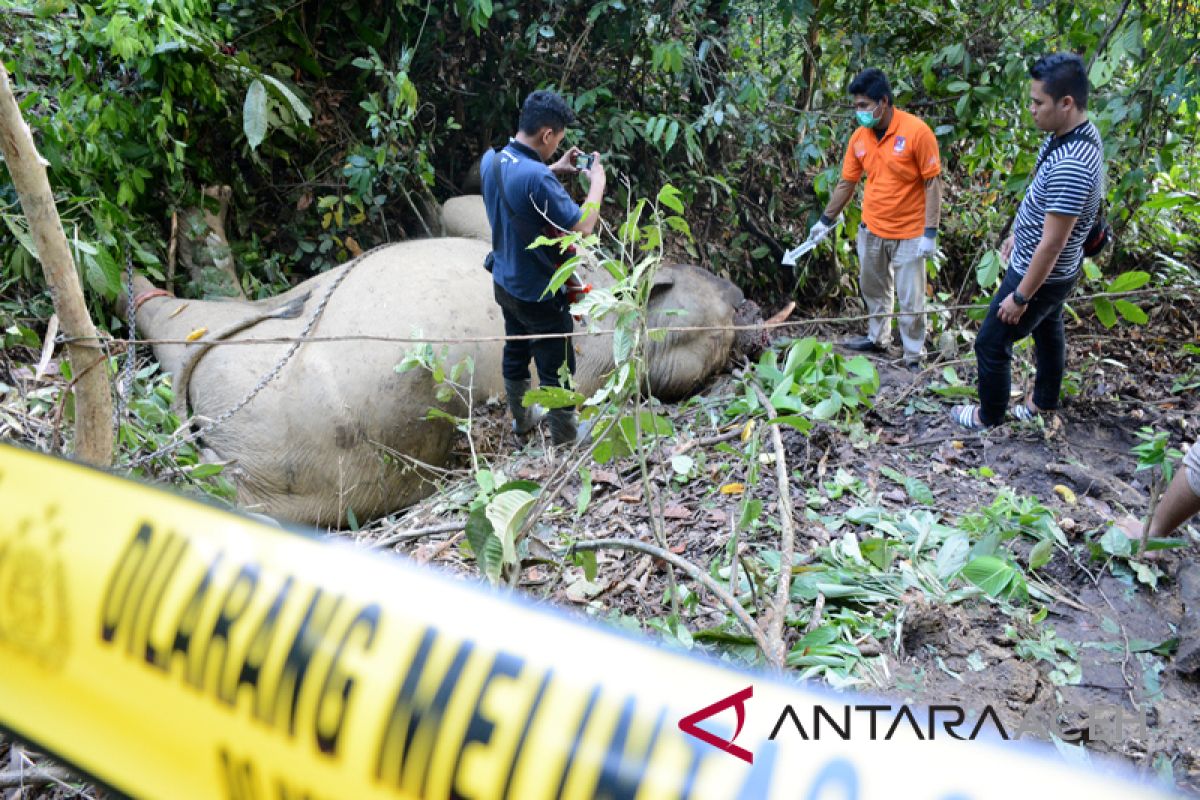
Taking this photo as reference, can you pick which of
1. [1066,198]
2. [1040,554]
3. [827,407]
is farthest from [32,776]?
[1066,198]

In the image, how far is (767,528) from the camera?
3037mm

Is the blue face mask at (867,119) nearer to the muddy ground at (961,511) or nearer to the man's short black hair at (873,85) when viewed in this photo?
the man's short black hair at (873,85)

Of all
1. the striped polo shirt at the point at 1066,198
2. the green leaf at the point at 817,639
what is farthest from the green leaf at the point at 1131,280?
the green leaf at the point at 817,639

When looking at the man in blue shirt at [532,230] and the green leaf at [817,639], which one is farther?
the man in blue shirt at [532,230]

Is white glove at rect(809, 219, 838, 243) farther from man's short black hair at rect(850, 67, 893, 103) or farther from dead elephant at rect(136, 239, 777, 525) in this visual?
dead elephant at rect(136, 239, 777, 525)

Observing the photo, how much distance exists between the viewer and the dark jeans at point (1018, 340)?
12.6 feet

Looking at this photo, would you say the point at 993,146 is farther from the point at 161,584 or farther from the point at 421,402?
the point at 161,584

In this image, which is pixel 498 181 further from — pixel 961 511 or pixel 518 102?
pixel 518 102

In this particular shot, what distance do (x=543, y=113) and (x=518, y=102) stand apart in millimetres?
2520

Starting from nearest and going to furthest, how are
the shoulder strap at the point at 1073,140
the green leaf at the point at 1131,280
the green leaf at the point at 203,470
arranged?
the green leaf at the point at 203,470
the shoulder strap at the point at 1073,140
the green leaf at the point at 1131,280

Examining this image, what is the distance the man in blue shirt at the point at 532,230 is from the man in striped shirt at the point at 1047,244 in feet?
6.04

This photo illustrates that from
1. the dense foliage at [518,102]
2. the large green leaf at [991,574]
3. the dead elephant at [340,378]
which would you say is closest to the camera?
the large green leaf at [991,574]

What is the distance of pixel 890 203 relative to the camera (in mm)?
5137

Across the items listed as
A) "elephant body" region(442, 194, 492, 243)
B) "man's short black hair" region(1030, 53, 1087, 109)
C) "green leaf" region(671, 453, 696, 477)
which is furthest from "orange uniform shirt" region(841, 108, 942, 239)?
"green leaf" region(671, 453, 696, 477)
